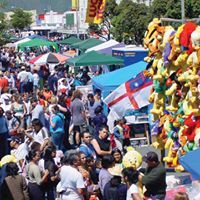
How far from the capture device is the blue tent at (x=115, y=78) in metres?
15.9

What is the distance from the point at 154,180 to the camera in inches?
372

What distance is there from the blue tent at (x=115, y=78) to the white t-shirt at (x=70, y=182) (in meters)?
6.37

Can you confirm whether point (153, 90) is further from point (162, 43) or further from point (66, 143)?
point (66, 143)

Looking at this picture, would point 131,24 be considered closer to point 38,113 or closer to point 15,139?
point 38,113

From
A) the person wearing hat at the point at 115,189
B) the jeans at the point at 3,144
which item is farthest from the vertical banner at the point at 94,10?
the person wearing hat at the point at 115,189

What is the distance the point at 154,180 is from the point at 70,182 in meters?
1.10

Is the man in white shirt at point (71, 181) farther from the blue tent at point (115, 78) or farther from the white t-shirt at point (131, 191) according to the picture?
the blue tent at point (115, 78)

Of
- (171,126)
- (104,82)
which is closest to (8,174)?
(171,126)

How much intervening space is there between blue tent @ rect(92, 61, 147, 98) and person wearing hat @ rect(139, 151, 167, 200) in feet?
20.4

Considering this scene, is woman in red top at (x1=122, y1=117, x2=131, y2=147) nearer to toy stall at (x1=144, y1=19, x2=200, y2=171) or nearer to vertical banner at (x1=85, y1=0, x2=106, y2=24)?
toy stall at (x1=144, y1=19, x2=200, y2=171)

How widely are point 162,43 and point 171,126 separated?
1316 millimetres

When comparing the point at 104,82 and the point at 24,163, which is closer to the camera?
the point at 24,163

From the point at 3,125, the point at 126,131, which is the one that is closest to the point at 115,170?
the point at 3,125

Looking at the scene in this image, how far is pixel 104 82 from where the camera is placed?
53.6ft
